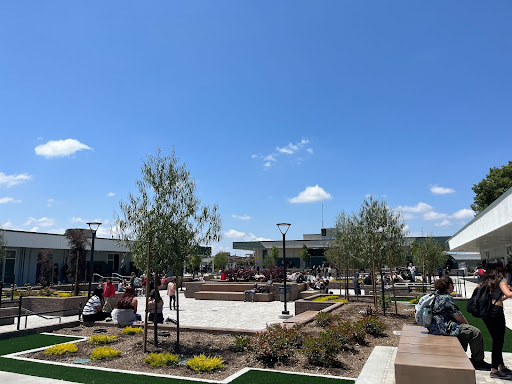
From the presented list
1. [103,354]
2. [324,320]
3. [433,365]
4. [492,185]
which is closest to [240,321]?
[324,320]

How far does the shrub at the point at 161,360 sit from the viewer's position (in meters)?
8.05

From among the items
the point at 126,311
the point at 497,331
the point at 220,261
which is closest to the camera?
the point at 497,331

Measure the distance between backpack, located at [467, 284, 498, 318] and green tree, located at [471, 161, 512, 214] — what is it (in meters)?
46.5

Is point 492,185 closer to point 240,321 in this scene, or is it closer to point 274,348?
point 240,321

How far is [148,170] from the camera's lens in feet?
31.5

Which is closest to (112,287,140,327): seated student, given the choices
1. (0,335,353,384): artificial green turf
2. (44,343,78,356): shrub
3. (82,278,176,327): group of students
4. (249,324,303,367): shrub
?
(82,278,176,327): group of students

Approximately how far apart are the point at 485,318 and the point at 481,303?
0.28 m

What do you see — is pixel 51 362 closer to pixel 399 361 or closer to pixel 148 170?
pixel 148 170

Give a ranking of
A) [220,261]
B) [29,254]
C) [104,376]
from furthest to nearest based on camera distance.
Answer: [220,261] < [29,254] < [104,376]

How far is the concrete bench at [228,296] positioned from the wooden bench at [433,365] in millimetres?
18865

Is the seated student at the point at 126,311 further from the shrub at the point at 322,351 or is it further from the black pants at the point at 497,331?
the black pants at the point at 497,331

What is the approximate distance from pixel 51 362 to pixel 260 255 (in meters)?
64.0

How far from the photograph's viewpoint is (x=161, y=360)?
810cm

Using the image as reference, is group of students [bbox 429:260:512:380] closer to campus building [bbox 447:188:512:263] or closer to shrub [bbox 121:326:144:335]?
shrub [bbox 121:326:144:335]
